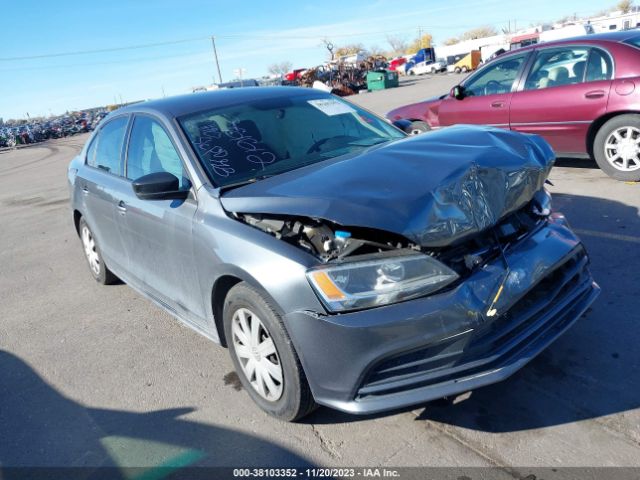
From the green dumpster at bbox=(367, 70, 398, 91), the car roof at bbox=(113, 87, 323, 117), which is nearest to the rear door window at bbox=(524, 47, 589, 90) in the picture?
the car roof at bbox=(113, 87, 323, 117)

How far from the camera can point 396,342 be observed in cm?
229

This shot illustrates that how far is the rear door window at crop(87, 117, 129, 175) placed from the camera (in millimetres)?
4270

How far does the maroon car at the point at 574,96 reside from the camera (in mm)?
5996

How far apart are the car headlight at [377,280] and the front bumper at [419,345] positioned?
0.15 ft

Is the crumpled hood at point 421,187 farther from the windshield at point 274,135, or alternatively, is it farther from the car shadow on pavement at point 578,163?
the car shadow on pavement at point 578,163

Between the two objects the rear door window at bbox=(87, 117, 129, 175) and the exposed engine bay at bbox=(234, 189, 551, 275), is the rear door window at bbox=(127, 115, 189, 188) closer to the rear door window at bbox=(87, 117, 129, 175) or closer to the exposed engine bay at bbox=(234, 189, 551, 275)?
the rear door window at bbox=(87, 117, 129, 175)

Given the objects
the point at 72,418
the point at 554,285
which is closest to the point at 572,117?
the point at 554,285

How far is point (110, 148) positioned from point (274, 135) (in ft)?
5.70

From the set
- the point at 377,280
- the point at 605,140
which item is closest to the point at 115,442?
the point at 377,280

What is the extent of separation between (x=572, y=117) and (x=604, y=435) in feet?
16.0

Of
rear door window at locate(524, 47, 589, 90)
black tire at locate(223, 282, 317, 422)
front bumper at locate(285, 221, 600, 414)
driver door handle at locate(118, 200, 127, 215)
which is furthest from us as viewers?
rear door window at locate(524, 47, 589, 90)

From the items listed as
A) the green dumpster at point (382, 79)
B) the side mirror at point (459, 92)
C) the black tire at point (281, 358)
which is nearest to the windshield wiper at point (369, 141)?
the black tire at point (281, 358)

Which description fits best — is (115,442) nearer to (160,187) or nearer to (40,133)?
(160,187)

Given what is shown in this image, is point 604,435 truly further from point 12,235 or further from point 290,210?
point 12,235
